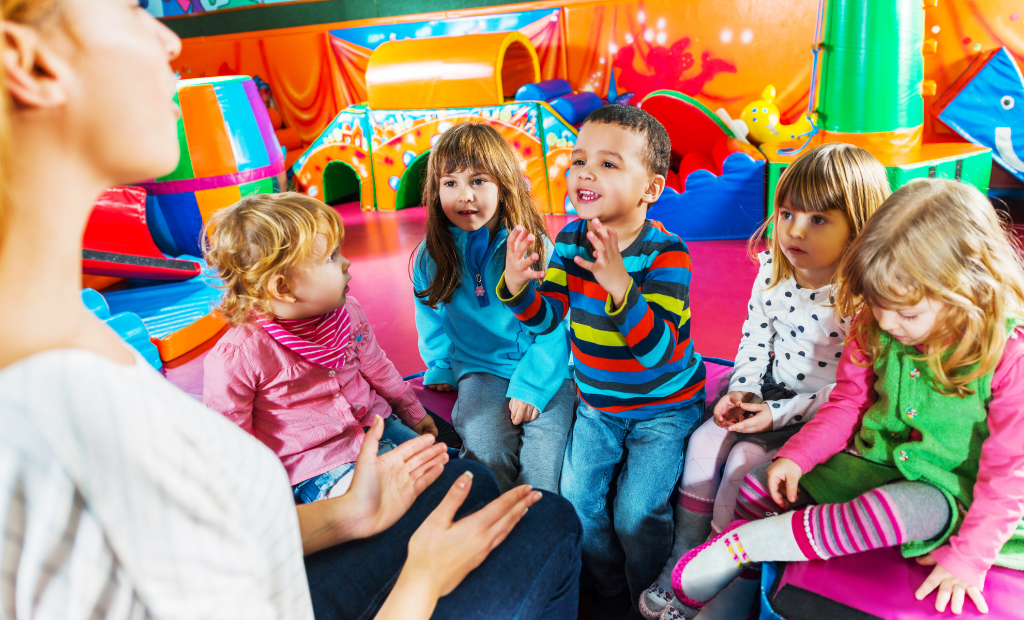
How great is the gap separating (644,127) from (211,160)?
272cm

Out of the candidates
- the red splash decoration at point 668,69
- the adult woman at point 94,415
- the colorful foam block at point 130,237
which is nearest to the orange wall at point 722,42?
the red splash decoration at point 668,69

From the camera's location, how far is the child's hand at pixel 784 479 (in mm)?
1071

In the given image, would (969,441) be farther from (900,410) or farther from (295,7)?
(295,7)

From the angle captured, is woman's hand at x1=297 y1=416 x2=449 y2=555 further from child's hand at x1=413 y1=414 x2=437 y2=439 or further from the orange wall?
the orange wall

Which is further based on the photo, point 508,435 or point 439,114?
point 439,114

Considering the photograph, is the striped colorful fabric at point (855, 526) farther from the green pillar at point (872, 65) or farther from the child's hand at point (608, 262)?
the green pillar at point (872, 65)

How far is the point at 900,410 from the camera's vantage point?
101 centimetres

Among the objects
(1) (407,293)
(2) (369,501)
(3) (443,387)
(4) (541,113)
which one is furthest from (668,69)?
(2) (369,501)

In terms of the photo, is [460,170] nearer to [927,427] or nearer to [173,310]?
[927,427]

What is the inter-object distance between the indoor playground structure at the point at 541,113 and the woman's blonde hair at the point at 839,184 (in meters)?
0.62

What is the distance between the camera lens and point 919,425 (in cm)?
98

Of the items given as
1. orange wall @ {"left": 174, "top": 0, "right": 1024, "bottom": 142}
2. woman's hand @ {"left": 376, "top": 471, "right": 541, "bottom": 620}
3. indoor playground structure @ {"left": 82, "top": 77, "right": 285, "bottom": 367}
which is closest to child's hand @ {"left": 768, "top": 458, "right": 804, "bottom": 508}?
woman's hand @ {"left": 376, "top": 471, "right": 541, "bottom": 620}

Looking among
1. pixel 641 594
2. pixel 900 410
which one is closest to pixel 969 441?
pixel 900 410

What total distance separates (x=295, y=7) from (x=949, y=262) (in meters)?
5.63
